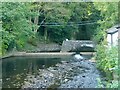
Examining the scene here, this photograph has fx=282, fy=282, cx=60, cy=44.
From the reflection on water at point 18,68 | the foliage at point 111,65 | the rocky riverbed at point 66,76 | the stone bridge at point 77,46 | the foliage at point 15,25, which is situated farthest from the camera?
the stone bridge at point 77,46

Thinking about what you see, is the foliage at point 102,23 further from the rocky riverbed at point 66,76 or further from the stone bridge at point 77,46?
the rocky riverbed at point 66,76

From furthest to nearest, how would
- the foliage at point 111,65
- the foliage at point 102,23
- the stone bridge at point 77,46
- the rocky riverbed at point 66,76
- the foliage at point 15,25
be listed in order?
1. the stone bridge at point 77,46
2. the foliage at point 15,25
3. the foliage at point 102,23
4. the rocky riverbed at point 66,76
5. the foliage at point 111,65

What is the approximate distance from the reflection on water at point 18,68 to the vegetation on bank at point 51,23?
1.47ft

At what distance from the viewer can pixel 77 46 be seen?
26.4 ft

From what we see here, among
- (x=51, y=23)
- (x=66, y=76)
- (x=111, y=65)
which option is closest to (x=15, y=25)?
(x=51, y=23)

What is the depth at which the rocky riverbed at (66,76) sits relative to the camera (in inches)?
171

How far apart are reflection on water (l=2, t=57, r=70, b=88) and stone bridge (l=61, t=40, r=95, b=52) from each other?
0.59 m

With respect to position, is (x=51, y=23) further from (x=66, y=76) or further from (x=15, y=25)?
(x=66, y=76)

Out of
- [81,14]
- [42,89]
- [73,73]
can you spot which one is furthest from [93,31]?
[42,89]

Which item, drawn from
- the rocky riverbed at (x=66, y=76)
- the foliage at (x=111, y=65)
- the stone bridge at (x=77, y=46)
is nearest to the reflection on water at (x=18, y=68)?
the rocky riverbed at (x=66, y=76)

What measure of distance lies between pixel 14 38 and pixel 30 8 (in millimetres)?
1108

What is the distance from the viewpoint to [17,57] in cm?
779

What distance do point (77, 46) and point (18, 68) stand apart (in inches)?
97.2

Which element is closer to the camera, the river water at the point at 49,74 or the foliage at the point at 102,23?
the river water at the point at 49,74
